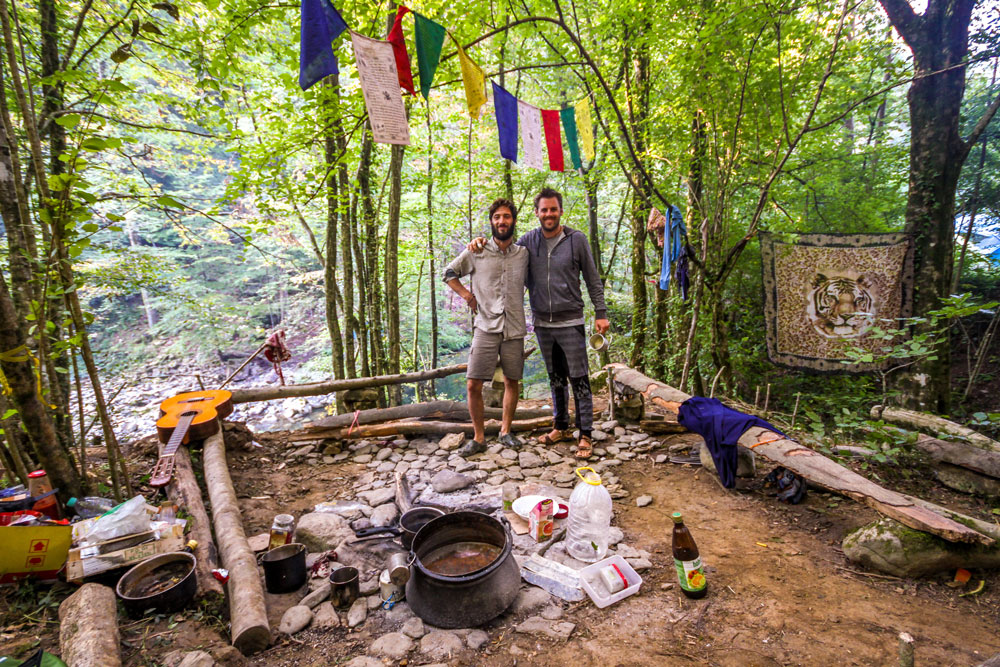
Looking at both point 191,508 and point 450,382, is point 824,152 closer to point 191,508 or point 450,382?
point 191,508

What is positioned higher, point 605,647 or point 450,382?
point 605,647

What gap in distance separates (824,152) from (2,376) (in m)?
9.34

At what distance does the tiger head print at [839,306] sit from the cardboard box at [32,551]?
7.05 metres

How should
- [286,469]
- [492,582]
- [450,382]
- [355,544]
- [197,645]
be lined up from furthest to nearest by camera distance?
1. [450,382]
2. [286,469]
3. [355,544]
4. [492,582]
5. [197,645]

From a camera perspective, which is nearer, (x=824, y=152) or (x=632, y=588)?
(x=632, y=588)

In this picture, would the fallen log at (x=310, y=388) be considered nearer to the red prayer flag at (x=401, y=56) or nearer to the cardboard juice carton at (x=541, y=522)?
the cardboard juice carton at (x=541, y=522)

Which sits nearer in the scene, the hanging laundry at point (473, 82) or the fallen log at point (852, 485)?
the fallen log at point (852, 485)

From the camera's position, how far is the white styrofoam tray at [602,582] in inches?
87.9

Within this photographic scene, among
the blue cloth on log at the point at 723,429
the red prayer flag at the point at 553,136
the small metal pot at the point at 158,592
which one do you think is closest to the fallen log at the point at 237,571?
the small metal pot at the point at 158,592

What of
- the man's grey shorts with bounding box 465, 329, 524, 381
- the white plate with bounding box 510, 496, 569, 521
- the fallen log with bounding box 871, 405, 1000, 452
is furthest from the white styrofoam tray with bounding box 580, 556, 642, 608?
the fallen log with bounding box 871, 405, 1000, 452

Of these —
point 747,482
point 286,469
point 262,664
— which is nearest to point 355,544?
point 262,664

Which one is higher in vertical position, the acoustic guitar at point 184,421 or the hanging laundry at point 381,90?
the hanging laundry at point 381,90

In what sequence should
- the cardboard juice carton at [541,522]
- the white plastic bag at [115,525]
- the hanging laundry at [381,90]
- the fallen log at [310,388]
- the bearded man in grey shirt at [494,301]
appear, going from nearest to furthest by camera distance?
1. the white plastic bag at [115,525]
2. the cardboard juice carton at [541,522]
3. the hanging laundry at [381,90]
4. the bearded man in grey shirt at [494,301]
5. the fallen log at [310,388]

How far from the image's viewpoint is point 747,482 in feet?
11.4
